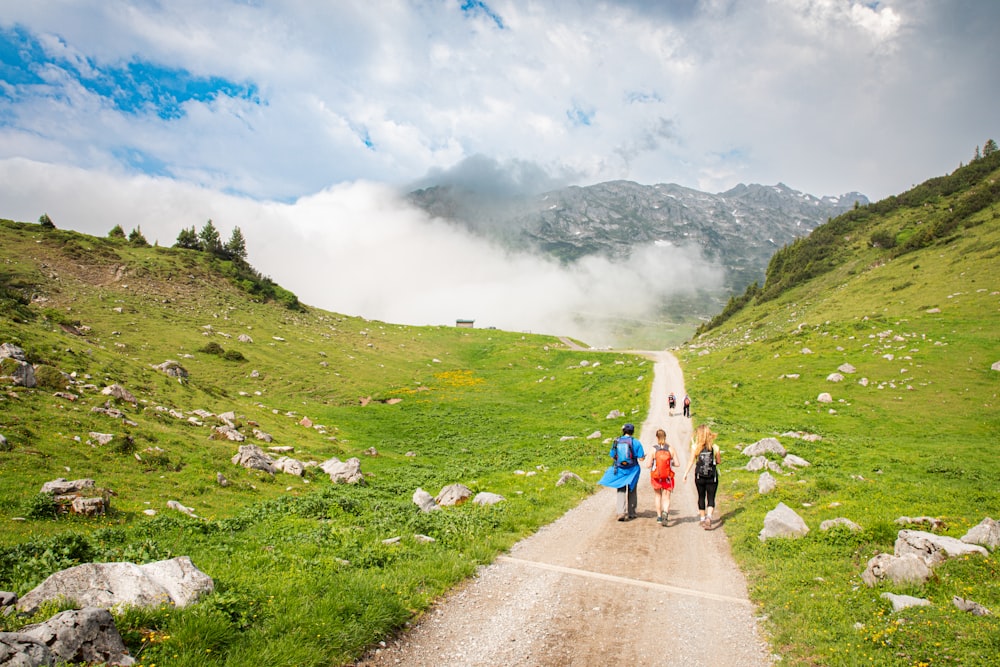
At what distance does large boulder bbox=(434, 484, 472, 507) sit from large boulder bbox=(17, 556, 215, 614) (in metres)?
10.4

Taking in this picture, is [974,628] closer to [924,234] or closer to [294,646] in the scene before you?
[294,646]

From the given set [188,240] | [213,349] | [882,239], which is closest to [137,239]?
[188,240]

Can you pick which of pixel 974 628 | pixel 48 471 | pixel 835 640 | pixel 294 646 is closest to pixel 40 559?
pixel 294 646

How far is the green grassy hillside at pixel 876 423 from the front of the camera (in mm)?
8094

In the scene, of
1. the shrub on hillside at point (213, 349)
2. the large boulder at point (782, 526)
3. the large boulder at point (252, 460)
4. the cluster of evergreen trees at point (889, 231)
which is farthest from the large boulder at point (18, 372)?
the cluster of evergreen trees at point (889, 231)

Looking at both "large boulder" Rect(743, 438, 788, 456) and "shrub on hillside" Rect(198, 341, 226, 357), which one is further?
"shrub on hillside" Rect(198, 341, 226, 357)

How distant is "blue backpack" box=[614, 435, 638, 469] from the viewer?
15734 mm

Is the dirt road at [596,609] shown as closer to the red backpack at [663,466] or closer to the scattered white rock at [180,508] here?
the red backpack at [663,466]

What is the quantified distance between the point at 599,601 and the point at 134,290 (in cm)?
7044

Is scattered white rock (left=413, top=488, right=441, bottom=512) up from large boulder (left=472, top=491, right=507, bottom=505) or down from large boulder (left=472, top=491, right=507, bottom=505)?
down

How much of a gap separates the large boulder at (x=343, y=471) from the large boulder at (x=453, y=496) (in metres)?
6.38

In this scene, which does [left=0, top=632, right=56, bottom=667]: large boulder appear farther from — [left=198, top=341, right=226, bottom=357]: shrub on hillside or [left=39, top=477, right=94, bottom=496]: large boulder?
[left=198, top=341, right=226, bottom=357]: shrub on hillside

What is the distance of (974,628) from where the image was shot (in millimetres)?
7090

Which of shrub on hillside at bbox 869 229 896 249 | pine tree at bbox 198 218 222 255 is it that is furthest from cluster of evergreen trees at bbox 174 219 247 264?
shrub on hillside at bbox 869 229 896 249
